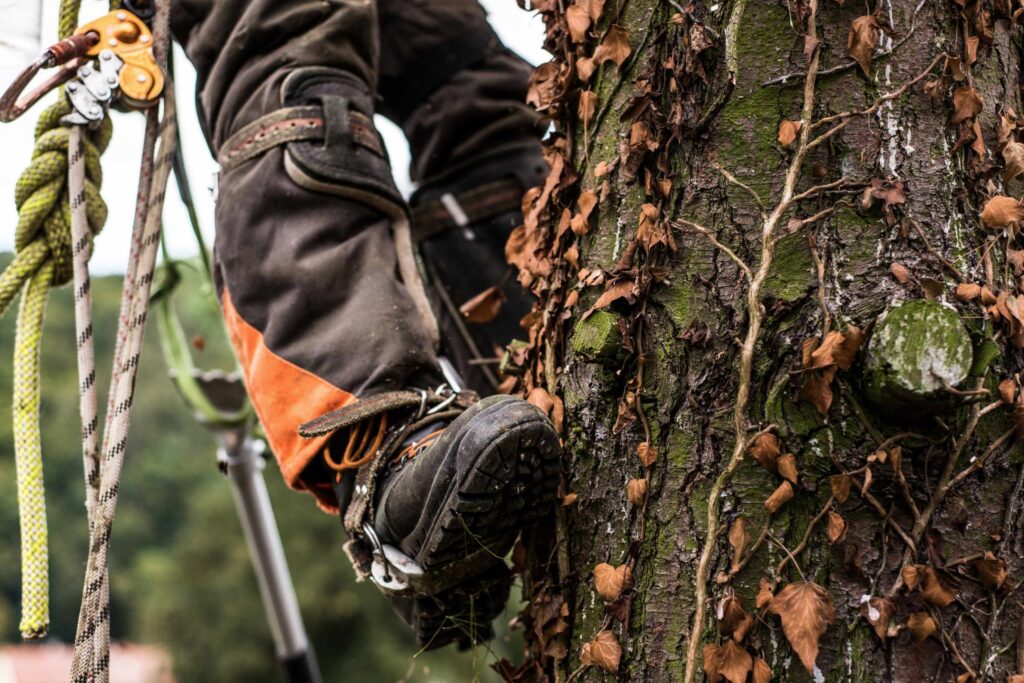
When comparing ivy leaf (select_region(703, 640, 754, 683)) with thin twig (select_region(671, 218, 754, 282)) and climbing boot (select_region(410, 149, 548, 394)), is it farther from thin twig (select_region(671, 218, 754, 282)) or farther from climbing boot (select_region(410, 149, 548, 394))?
climbing boot (select_region(410, 149, 548, 394))

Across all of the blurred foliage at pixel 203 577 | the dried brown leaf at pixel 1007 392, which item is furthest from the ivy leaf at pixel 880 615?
the blurred foliage at pixel 203 577

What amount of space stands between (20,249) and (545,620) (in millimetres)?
859

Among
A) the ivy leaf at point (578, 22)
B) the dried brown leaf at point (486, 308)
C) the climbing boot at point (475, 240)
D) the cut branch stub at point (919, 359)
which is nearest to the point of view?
the cut branch stub at point (919, 359)

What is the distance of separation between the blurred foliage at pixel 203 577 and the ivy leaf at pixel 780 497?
18.0ft

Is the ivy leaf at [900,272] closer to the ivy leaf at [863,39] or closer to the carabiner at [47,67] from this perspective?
the ivy leaf at [863,39]

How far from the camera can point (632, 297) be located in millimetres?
1127

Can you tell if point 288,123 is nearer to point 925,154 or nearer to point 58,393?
point 925,154

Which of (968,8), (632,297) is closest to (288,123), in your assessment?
(632,297)

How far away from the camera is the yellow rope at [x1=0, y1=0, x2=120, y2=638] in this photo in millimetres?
1419

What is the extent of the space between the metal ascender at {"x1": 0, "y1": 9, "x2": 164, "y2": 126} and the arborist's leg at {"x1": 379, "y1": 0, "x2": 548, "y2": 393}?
A: 499 millimetres

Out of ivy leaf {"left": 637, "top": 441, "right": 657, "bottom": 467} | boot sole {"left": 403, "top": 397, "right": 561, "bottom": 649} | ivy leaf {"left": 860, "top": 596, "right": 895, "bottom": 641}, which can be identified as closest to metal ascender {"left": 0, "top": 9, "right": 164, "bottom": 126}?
boot sole {"left": 403, "top": 397, "right": 561, "bottom": 649}

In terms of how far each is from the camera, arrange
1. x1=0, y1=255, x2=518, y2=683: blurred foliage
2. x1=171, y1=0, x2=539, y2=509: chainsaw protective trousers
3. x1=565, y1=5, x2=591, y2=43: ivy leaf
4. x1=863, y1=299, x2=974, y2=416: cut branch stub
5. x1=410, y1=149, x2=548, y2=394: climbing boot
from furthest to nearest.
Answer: x1=0, y1=255, x2=518, y2=683: blurred foliage → x1=410, y1=149, x2=548, y2=394: climbing boot → x1=171, y1=0, x2=539, y2=509: chainsaw protective trousers → x1=565, y1=5, x2=591, y2=43: ivy leaf → x1=863, y1=299, x2=974, y2=416: cut branch stub

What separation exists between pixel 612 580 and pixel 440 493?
0.64 feet

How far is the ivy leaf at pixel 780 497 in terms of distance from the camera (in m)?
1.03
